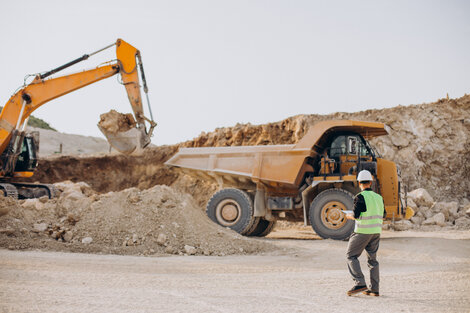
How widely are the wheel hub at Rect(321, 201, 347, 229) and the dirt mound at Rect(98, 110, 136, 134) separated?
5.44m

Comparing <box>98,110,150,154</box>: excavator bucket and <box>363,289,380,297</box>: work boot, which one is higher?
<box>98,110,150,154</box>: excavator bucket

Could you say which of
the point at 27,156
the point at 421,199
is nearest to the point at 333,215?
the point at 421,199

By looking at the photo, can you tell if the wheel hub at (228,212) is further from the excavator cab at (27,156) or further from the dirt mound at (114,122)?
the excavator cab at (27,156)

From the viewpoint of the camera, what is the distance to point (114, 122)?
11.6 meters

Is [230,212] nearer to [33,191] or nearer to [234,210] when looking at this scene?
[234,210]

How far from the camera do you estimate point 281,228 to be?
17.7m

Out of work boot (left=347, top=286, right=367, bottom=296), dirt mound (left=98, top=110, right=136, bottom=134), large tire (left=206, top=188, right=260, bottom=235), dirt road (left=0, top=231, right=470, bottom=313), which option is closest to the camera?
dirt road (left=0, top=231, right=470, bottom=313)

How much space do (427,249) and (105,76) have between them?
9.02 metres

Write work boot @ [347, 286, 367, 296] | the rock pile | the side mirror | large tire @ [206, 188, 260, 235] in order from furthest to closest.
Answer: the rock pile, large tire @ [206, 188, 260, 235], the side mirror, work boot @ [347, 286, 367, 296]

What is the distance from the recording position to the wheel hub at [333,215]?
36.9 feet

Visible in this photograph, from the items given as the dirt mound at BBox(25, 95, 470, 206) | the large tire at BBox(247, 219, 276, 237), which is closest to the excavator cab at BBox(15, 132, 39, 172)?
the large tire at BBox(247, 219, 276, 237)

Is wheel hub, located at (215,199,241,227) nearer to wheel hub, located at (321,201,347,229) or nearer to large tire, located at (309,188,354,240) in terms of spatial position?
large tire, located at (309,188,354,240)

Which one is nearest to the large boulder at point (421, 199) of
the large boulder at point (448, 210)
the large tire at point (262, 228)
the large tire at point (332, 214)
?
the large boulder at point (448, 210)

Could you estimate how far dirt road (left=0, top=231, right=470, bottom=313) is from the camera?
14.4ft
